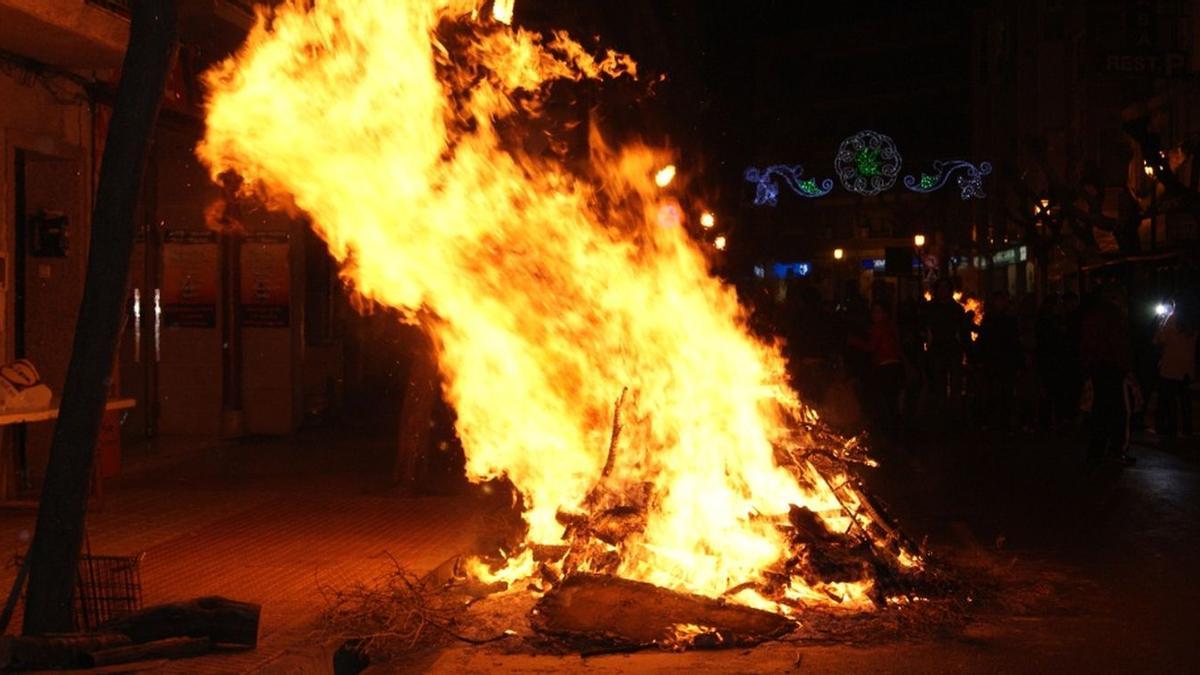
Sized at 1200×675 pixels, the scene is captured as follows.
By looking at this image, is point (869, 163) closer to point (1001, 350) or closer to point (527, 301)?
point (1001, 350)

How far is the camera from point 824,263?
63031mm

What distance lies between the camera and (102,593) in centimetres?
654

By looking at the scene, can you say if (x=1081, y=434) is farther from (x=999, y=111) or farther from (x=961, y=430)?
(x=999, y=111)

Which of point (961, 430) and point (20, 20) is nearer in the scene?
point (20, 20)

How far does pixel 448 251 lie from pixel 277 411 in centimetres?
839

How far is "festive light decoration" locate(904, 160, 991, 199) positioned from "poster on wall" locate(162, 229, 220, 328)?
30976 mm

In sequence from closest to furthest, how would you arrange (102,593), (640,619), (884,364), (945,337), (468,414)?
(102,593), (640,619), (468,414), (884,364), (945,337)

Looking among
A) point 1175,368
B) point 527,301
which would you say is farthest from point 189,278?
point 1175,368

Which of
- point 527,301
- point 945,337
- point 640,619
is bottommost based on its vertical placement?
point 640,619

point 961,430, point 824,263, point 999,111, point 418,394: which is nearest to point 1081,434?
point 961,430

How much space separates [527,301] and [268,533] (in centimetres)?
276

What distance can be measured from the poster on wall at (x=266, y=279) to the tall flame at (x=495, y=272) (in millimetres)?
6814

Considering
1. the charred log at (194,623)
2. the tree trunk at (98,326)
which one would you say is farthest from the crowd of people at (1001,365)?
the tree trunk at (98,326)

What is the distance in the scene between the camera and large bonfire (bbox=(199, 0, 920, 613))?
828 cm
